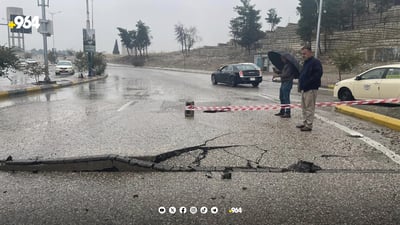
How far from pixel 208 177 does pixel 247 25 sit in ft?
189

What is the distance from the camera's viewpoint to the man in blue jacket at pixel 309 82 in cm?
689

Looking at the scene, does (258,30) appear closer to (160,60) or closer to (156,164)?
(160,60)

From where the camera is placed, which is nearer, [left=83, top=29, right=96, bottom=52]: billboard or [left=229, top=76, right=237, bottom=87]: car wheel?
[left=229, top=76, right=237, bottom=87]: car wheel

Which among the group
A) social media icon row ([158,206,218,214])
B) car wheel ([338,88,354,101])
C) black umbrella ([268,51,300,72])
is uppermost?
black umbrella ([268,51,300,72])

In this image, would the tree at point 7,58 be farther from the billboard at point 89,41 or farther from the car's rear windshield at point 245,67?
the billboard at point 89,41

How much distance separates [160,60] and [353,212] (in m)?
80.4

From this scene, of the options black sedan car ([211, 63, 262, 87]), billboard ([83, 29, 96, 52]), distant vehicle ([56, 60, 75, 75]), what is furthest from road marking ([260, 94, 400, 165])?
distant vehicle ([56, 60, 75, 75])

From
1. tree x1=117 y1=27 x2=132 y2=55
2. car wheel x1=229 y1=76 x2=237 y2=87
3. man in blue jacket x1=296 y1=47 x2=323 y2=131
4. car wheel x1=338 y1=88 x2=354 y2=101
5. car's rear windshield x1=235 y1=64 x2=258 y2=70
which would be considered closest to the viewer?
man in blue jacket x1=296 y1=47 x2=323 y2=131

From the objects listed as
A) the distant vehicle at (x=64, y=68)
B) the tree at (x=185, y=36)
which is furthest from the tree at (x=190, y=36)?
the distant vehicle at (x=64, y=68)

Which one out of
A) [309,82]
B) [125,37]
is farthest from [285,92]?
[125,37]

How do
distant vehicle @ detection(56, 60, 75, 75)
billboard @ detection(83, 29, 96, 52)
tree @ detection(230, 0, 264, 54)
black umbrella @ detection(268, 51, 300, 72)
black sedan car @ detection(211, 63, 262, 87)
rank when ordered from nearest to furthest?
black umbrella @ detection(268, 51, 300, 72) < black sedan car @ detection(211, 63, 262, 87) < billboard @ detection(83, 29, 96, 52) < distant vehicle @ detection(56, 60, 75, 75) < tree @ detection(230, 0, 264, 54)

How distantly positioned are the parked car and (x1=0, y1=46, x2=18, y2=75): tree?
555 inches

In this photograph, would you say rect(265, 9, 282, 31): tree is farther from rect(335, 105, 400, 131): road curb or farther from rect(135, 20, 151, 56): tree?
rect(335, 105, 400, 131): road curb

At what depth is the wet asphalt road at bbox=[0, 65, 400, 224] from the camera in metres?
3.40
